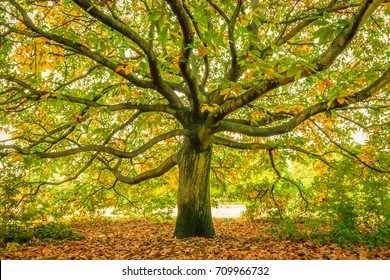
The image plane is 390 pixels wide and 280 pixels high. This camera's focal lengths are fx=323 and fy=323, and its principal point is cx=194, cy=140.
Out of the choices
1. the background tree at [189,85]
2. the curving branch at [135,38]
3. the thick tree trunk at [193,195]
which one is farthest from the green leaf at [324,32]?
the thick tree trunk at [193,195]

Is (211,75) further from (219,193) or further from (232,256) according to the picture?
(232,256)

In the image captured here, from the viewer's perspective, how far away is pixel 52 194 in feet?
35.3

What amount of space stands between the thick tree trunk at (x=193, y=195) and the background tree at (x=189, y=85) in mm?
25

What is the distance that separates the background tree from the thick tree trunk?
2cm

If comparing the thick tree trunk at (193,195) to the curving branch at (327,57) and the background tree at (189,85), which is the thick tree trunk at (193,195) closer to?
the background tree at (189,85)

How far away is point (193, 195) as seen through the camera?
7.79 meters

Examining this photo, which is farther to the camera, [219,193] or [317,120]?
[219,193]

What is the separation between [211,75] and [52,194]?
6552 millimetres

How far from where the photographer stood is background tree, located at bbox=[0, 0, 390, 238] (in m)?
4.65

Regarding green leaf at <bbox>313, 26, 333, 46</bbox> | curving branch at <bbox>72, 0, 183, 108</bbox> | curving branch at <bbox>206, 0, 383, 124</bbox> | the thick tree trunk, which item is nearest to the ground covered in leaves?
the thick tree trunk

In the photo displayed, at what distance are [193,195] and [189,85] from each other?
2.79m

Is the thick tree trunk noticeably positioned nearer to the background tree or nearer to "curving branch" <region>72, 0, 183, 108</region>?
the background tree
